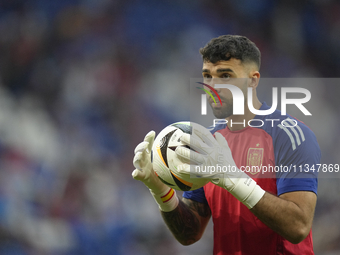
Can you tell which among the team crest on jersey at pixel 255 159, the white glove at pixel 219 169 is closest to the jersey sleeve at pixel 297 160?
the team crest on jersey at pixel 255 159

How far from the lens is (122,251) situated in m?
4.91

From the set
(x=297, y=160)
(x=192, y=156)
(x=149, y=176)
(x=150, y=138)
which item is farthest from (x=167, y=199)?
(x=297, y=160)

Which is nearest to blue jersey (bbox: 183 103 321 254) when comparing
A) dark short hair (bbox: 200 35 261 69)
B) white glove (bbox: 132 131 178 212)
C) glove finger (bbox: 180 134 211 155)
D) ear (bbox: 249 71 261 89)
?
ear (bbox: 249 71 261 89)

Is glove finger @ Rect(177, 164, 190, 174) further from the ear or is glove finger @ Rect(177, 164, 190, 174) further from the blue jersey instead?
the ear

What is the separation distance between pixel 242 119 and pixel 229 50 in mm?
525

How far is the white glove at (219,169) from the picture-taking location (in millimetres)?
1958

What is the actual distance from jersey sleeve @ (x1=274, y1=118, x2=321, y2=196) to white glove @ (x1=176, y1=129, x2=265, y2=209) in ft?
0.76

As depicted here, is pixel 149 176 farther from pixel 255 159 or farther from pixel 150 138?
pixel 255 159

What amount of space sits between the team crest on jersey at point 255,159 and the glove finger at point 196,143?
0.51 m

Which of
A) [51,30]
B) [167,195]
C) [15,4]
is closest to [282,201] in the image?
[167,195]

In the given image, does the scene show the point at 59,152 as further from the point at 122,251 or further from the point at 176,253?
the point at 176,253

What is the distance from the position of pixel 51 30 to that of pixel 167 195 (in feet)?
14.0

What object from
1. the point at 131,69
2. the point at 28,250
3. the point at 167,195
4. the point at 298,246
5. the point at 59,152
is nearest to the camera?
the point at 298,246

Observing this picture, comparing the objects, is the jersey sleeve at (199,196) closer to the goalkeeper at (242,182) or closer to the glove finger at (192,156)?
the goalkeeper at (242,182)
